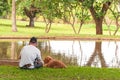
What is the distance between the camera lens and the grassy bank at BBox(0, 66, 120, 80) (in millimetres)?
12844

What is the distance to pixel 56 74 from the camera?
13383mm

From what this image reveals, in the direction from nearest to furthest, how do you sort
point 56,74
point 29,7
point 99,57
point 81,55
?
point 56,74
point 99,57
point 81,55
point 29,7

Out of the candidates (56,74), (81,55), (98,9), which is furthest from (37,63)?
(98,9)

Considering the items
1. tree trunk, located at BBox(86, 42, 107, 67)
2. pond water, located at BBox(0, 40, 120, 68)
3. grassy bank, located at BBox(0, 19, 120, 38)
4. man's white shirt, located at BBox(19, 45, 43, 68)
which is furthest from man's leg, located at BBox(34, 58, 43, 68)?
grassy bank, located at BBox(0, 19, 120, 38)

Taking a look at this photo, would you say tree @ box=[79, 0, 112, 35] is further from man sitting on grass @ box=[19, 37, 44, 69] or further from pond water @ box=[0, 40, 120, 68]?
man sitting on grass @ box=[19, 37, 44, 69]

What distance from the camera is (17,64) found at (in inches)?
598

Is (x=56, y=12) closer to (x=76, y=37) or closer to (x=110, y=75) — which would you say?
(x=76, y=37)

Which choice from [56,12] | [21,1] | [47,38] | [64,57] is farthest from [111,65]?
[21,1]

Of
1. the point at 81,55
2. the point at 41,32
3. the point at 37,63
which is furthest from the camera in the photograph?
the point at 41,32

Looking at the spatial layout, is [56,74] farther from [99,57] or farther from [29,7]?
[29,7]

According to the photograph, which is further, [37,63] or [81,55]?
[81,55]

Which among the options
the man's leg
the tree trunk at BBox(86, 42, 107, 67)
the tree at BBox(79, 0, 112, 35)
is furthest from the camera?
the tree at BBox(79, 0, 112, 35)

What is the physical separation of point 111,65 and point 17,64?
566cm

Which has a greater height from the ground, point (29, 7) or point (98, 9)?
point (29, 7)
